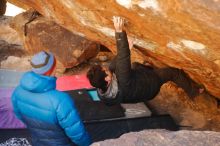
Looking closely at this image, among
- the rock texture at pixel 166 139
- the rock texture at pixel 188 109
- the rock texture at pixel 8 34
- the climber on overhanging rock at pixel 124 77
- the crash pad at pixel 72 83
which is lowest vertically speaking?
the rock texture at pixel 188 109

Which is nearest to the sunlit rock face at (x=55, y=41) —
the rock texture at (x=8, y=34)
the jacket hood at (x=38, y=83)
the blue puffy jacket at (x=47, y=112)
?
the rock texture at (x=8, y=34)

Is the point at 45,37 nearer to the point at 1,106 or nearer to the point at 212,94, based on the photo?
the point at 1,106

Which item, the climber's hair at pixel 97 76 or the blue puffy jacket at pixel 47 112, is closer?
the blue puffy jacket at pixel 47 112

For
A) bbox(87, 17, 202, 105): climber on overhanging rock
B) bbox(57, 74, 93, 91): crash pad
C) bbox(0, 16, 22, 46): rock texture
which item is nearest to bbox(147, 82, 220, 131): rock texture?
bbox(87, 17, 202, 105): climber on overhanging rock

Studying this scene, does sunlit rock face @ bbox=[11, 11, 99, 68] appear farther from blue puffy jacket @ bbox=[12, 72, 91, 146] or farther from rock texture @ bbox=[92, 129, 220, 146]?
rock texture @ bbox=[92, 129, 220, 146]

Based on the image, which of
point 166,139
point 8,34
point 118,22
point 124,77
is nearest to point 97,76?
point 124,77

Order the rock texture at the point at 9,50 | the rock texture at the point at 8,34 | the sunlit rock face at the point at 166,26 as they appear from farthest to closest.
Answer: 1. the rock texture at the point at 8,34
2. the rock texture at the point at 9,50
3. the sunlit rock face at the point at 166,26

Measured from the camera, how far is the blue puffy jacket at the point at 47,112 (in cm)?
405

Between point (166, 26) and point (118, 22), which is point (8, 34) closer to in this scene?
point (118, 22)

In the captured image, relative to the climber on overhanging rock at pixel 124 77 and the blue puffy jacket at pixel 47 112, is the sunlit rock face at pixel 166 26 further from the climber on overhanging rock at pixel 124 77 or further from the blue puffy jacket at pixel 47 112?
the blue puffy jacket at pixel 47 112

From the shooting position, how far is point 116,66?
16.7ft

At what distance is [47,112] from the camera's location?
411 cm

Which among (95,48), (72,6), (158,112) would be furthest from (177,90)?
(72,6)

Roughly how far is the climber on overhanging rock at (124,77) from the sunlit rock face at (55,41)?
2486 millimetres
